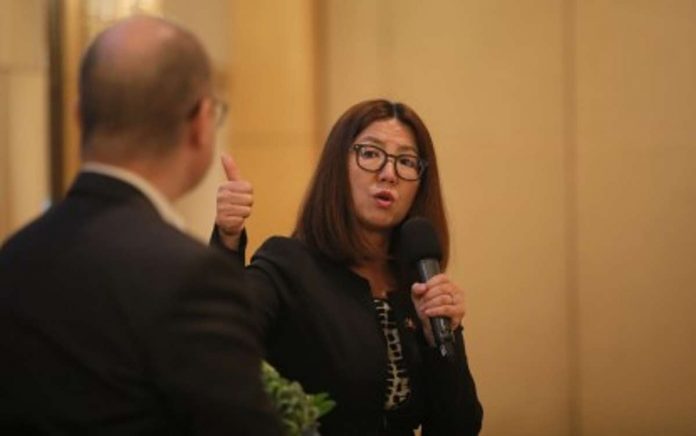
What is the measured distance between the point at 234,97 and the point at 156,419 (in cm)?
279

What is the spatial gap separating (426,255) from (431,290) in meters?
0.13

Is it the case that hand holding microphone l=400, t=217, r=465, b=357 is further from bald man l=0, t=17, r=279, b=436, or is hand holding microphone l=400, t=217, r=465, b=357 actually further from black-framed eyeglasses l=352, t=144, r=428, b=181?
bald man l=0, t=17, r=279, b=436

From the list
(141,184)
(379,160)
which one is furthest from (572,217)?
(141,184)

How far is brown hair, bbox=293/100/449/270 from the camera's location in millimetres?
2041

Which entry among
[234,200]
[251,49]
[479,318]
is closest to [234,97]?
[251,49]

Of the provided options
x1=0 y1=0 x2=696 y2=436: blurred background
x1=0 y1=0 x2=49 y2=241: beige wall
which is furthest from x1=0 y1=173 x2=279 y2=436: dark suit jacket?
x1=0 y1=0 x2=696 y2=436: blurred background

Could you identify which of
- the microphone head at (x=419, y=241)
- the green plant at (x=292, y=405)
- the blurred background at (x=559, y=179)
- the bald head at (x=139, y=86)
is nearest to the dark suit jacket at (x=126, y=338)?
the bald head at (x=139, y=86)

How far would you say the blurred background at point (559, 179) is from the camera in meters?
3.96

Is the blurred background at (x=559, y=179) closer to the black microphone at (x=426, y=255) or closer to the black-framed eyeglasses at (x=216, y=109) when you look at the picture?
the black microphone at (x=426, y=255)

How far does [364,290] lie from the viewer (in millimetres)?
1996

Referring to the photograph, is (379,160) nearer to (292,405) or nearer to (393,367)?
(393,367)

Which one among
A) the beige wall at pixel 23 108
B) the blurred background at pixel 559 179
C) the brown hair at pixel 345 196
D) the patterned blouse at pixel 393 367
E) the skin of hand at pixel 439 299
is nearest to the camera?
the skin of hand at pixel 439 299

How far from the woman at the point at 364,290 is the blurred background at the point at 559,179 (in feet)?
6.00

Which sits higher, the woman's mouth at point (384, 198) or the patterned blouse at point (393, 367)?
the woman's mouth at point (384, 198)
